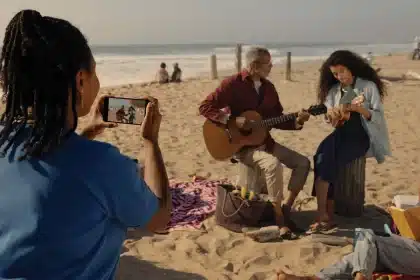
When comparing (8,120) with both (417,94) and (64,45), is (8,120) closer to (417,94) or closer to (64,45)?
(64,45)

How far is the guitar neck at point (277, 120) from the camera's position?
5.18m

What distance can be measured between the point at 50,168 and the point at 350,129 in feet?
13.3

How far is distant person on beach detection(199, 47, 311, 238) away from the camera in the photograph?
5.07 m

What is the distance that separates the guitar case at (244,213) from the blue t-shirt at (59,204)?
11.9ft

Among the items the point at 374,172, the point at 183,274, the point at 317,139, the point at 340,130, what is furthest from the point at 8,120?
the point at 317,139

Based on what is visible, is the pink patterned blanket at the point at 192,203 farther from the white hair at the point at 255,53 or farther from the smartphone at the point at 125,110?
the smartphone at the point at 125,110

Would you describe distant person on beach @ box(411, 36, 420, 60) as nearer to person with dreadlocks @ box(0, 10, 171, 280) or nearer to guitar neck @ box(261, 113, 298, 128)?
guitar neck @ box(261, 113, 298, 128)

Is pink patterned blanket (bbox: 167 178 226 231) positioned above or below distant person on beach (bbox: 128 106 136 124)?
below

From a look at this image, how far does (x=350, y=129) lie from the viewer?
5074mm

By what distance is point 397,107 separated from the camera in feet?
39.2

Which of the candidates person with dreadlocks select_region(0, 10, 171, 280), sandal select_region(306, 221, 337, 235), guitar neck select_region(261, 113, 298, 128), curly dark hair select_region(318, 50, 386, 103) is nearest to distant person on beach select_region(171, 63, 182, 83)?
guitar neck select_region(261, 113, 298, 128)

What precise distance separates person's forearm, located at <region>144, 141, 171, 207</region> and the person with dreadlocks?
0.52ft

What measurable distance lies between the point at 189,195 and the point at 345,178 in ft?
5.28

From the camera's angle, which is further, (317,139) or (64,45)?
(317,139)
